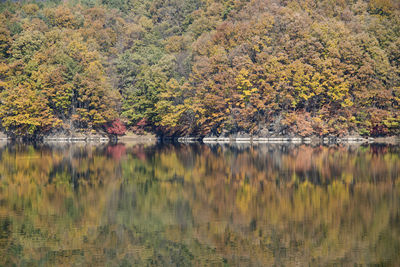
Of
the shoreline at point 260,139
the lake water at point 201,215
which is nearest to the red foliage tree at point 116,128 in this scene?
the shoreline at point 260,139

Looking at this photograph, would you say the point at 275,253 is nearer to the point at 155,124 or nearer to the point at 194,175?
the point at 194,175

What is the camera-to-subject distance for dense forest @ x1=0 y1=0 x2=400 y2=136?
67.1 metres

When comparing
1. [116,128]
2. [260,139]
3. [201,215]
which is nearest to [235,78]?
[260,139]

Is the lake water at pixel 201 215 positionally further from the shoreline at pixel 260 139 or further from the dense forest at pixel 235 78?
the dense forest at pixel 235 78

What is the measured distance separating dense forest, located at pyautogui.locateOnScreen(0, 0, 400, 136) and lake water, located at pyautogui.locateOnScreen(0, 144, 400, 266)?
32282mm

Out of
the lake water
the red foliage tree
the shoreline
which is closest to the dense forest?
the red foliage tree

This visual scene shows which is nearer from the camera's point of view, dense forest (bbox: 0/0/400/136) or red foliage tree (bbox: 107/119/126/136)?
dense forest (bbox: 0/0/400/136)

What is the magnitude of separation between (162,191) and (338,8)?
62.4 m

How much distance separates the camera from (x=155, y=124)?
78.7m

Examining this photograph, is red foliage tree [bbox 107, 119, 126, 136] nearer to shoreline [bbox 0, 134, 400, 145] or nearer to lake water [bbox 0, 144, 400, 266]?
shoreline [bbox 0, 134, 400, 145]

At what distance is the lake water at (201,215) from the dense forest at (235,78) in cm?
3228

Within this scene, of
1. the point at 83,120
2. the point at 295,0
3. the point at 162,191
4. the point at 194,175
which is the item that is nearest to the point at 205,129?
the point at 83,120

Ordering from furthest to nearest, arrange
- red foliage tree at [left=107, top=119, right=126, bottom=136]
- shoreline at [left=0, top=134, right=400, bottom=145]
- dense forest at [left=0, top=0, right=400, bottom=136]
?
1. red foliage tree at [left=107, top=119, right=126, bottom=136]
2. dense forest at [left=0, top=0, right=400, bottom=136]
3. shoreline at [left=0, top=134, right=400, bottom=145]

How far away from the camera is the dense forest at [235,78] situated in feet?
220
